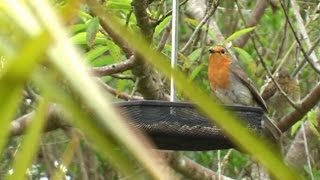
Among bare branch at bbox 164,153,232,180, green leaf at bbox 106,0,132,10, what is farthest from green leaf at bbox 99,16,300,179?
bare branch at bbox 164,153,232,180

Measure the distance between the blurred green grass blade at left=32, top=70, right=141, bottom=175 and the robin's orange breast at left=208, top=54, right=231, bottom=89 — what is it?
11.0 ft

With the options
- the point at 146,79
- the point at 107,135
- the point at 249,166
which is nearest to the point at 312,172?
the point at 249,166

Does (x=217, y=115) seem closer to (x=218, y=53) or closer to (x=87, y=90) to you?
(x=87, y=90)

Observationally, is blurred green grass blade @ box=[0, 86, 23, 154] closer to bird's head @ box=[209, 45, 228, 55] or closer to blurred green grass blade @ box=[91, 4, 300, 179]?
blurred green grass blade @ box=[91, 4, 300, 179]

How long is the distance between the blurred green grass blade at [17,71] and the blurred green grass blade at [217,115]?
0.03 metres

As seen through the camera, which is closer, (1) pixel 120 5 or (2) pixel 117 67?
(1) pixel 120 5

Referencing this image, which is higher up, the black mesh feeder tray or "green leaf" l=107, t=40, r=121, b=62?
the black mesh feeder tray

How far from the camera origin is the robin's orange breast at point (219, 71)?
3.69 meters

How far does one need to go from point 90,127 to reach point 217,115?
5 cm

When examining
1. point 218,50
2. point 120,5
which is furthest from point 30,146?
point 218,50

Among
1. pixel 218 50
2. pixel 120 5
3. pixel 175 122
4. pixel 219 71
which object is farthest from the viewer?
pixel 219 71

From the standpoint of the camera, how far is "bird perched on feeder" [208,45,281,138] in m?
3.66

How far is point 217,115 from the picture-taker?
31 centimetres

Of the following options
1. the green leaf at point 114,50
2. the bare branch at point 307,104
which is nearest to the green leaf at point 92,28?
the green leaf at point 114,50
